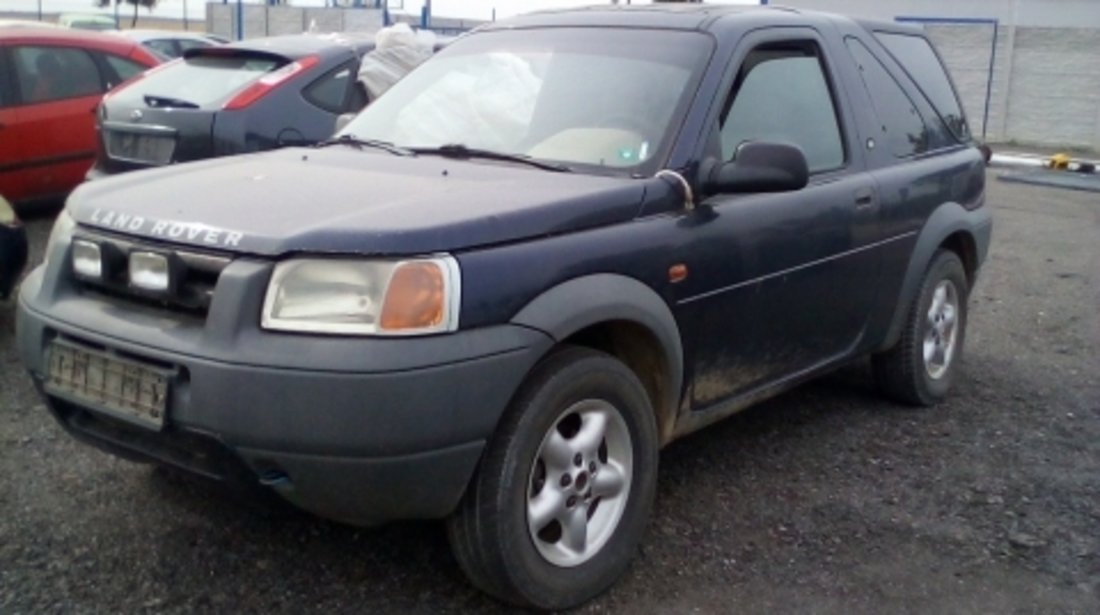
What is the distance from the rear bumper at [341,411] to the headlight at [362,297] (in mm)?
51

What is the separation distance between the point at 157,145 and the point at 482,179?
4631mm

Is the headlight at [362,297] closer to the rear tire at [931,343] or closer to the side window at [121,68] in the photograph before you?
the rear tire at [931,343]

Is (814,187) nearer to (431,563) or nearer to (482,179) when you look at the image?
(482,179)

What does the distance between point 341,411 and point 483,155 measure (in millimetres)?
1461

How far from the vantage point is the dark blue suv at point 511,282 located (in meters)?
3.19

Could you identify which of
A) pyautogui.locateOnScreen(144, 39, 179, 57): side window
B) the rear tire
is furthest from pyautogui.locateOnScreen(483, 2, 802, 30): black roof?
pyautogui.locateOnScreen(144, 39, 179, 57): side window

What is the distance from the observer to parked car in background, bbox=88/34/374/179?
7.81 metres

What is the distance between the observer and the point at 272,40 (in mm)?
8812

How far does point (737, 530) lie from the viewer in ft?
14.0

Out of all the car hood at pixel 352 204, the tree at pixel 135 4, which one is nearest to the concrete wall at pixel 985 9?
the tree at pixel 135 4

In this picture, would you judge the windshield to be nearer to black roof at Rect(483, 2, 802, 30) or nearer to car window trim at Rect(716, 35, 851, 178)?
black roof at Rect(483, 2, 802, 30)

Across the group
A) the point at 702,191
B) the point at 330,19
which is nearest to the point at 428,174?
the point at 702,191

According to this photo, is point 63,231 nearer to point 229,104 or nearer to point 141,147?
point 229,104

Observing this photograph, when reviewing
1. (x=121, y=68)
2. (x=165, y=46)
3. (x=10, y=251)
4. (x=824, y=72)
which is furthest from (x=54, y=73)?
(x=165, y=46)
